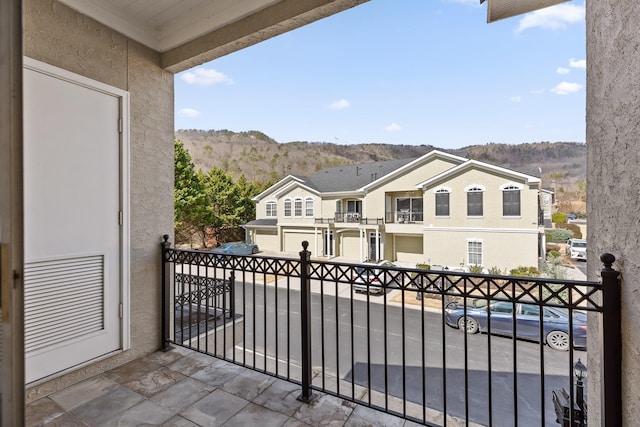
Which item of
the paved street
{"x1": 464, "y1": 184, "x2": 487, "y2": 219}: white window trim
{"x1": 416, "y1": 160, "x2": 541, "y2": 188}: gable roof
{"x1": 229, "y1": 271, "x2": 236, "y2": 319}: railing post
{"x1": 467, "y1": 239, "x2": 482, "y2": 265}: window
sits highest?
{"x1": 416, "y1": 160, "x2": 541, "y2": 188}: gable roof

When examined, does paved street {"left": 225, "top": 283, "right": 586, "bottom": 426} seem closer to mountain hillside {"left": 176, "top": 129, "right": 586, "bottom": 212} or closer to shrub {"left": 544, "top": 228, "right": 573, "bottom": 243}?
shrub {"left": 544, "top": 228, "right": 573, "bottom": 243}

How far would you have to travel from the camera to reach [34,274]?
64.6 inches

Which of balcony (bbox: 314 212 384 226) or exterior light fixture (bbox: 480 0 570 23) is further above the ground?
exterior light fixture (bbox: 480 0 570 23)

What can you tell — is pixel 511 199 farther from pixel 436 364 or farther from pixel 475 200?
pixel 436 364

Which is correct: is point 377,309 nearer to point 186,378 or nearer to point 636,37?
point 186,378

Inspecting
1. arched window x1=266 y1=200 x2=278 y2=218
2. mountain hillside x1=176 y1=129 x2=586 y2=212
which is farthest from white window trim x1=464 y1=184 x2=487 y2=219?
arched window x1=266 y1=200 x2=278 y2=218

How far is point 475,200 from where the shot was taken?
9.51 m

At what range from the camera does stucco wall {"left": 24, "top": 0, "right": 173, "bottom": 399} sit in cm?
179

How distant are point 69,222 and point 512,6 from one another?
109 inches

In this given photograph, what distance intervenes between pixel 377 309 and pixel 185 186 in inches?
361

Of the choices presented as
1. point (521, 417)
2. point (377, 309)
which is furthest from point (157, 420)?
point (377, 309)

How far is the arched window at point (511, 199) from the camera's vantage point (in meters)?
8.90

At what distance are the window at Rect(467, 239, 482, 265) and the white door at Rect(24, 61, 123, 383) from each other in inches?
392

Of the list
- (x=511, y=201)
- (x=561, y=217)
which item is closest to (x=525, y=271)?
(x=511, y=201)
